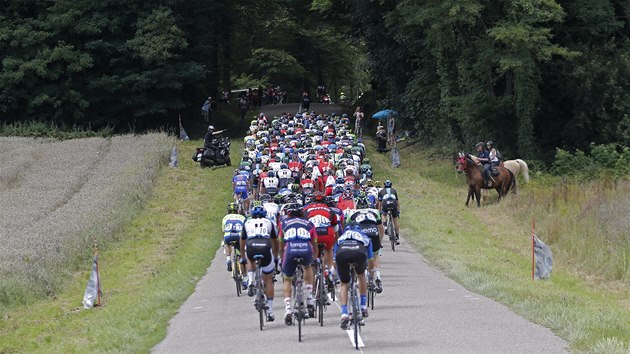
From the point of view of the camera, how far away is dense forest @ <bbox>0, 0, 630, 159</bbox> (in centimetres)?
4734

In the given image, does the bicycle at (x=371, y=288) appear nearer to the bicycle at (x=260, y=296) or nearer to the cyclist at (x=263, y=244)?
the cyclist at (x=263, y=244)

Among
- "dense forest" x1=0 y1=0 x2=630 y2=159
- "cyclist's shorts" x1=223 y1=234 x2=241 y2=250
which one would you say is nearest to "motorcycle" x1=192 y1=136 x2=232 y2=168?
"dense forest" x1=0 y1=0 x2=630 y2=159

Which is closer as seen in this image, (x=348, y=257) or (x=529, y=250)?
(x=348, y=257)

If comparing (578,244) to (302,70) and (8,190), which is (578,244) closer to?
(8,190)

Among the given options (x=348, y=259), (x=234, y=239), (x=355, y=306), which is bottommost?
(x=234, y=239)

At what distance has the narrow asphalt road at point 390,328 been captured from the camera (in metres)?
15.9

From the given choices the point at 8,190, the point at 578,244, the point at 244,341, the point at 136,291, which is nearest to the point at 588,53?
the point at 578,244

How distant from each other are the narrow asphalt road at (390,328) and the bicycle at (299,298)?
0.91ft

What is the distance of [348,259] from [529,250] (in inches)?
581

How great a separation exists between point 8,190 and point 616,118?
2495 cm

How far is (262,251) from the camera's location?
1802cm

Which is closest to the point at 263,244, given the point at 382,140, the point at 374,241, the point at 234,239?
the point at 374,241

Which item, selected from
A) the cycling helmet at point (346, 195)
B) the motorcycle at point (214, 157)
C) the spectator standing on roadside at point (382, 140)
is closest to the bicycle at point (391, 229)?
the cycling helmet at point (346, 195)

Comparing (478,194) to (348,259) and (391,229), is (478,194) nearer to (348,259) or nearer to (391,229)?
(391,229)
